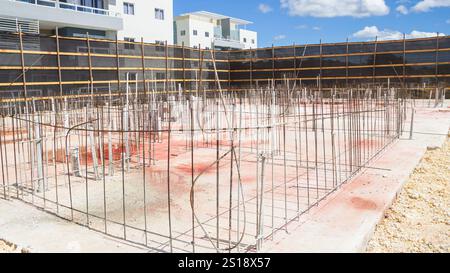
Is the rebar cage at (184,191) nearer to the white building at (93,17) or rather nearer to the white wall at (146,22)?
the white building at (93,17)

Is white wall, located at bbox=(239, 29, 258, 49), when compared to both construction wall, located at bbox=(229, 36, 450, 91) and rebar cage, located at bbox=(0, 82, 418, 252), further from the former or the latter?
rebar cage, located at bbox=(0, 82, 418, 252)

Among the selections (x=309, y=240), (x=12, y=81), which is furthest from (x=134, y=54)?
(x=309, y=240)

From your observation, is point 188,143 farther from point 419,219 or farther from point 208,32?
point 208,32

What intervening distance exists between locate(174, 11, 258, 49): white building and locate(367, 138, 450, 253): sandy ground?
1234 inches

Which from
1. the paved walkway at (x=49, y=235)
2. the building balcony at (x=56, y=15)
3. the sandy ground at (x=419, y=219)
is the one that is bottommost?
the sandy ground at (x=419, y=219)

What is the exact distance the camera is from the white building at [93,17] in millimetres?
18672

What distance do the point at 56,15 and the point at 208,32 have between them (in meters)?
22.4

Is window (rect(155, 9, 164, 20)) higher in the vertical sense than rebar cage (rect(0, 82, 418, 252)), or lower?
higher

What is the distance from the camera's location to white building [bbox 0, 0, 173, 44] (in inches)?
735

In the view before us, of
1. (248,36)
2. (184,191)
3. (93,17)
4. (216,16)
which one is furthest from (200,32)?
(184,191)

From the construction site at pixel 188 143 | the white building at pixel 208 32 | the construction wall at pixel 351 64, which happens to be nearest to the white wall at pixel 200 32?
the white building at pixel 208 32

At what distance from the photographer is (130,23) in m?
27.0

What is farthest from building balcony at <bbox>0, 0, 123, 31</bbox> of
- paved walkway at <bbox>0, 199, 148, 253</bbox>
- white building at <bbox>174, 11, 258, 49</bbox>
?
paved walkway at <bbox>0, 199, 148, 253</bbox>

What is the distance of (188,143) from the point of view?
8.45 meters
